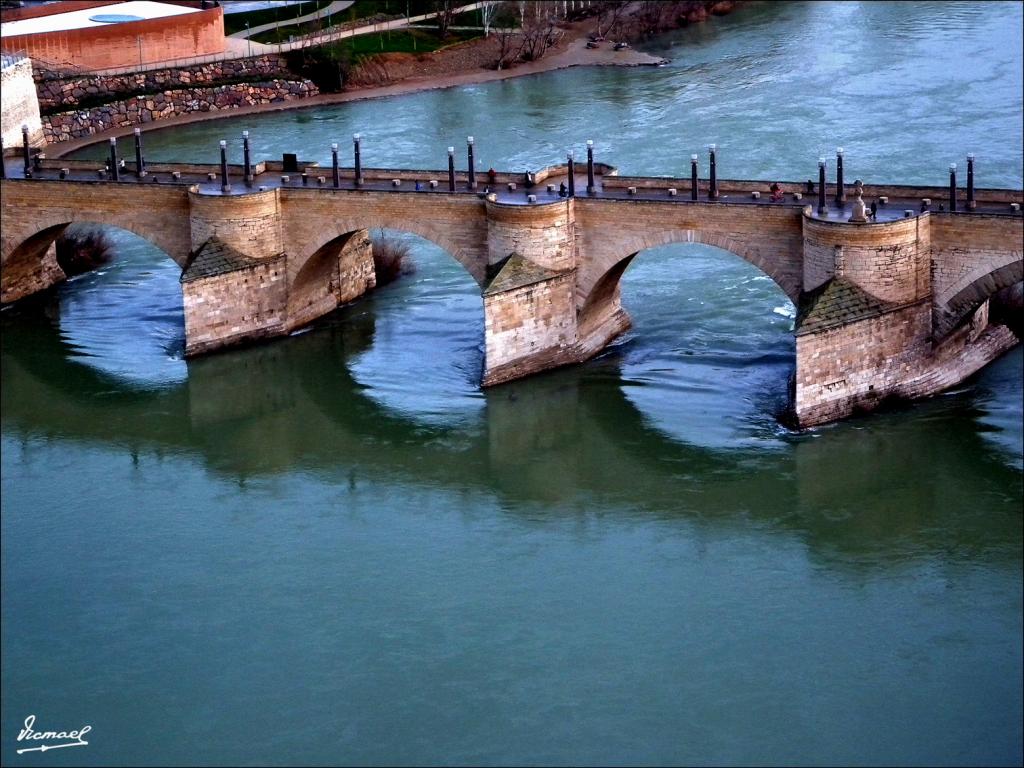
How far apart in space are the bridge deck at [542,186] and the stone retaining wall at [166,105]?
53.6 ft

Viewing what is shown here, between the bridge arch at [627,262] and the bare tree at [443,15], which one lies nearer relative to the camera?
the bridge arch at [627,262]

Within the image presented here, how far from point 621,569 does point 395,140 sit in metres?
30.6

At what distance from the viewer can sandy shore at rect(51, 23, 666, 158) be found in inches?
2564

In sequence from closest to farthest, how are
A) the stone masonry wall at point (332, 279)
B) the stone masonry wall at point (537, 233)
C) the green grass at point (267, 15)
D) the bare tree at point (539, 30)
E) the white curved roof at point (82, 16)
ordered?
1. the stone masonry wall at point (537, 233)
2. the stone masonry wall at point (332, 279)
3. the white curved roof at point (82, 16)
4. the bare tree at point (539, 30)
5. the green grass at point (267, 15)

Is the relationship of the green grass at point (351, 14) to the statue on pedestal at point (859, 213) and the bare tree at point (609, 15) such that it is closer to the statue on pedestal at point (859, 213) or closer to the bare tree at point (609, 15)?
the bare tree at point (609, 15)

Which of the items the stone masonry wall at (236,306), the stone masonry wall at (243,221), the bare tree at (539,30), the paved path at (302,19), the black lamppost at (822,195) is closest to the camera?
the black lamppost at (822,195)

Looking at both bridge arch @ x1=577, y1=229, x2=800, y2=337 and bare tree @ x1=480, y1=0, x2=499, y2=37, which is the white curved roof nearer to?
bare tree @ x1=480, y1=0, x2=499, y2=37

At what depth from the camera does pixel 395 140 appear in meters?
61.8

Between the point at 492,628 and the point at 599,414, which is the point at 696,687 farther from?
the point at 599,414

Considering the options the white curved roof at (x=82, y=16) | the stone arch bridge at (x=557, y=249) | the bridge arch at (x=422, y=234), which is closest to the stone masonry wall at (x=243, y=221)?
the stone arch bridge at (x=557, y=249)

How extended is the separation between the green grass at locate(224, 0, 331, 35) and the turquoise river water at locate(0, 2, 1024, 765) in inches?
1027

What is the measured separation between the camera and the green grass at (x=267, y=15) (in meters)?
75.9

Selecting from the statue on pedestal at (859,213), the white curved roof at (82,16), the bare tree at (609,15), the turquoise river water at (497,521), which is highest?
the white curved roof at (82,16)

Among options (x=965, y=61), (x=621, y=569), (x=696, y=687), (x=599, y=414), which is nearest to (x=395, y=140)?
(x=965, y=61)
